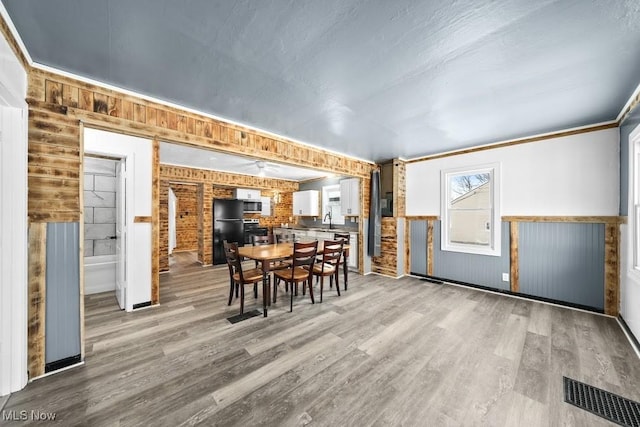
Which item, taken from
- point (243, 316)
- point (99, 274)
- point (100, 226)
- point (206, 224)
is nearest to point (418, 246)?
point (243, 316)

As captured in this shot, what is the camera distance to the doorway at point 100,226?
3.72 metres

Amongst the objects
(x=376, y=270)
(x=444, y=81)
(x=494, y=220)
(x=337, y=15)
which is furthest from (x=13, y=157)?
(x=494, y=220)

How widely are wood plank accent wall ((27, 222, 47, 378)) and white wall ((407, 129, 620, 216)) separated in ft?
17.6

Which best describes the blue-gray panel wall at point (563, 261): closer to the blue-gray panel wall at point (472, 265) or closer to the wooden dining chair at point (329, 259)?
the blue-gray panel wall at point (472, 265)

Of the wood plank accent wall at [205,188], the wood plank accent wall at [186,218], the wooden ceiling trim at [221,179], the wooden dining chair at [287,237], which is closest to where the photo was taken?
the wood plank accent wall at [205,188]

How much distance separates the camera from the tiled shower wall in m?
3.88

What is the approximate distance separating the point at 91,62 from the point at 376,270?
4991mm

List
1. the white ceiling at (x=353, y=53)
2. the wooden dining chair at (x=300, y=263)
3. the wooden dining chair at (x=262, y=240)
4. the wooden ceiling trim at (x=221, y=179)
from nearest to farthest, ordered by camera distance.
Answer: the white ceiling at (x=353, y=53)
the wooden dining chair at (x=300, y=263)
the wooden dining chair at (x=262, y=240)
the wooden ceiling trim at (x=221, y=179)

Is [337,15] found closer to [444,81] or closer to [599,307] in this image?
[444,81]

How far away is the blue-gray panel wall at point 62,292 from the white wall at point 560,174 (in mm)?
5247

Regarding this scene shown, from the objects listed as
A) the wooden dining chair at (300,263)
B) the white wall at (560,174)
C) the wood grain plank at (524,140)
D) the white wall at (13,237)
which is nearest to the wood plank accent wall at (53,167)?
the white wall at (13,237)

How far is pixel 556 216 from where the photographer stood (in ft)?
10.8

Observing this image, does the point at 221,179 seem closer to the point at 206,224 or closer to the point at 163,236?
the point at 206,224

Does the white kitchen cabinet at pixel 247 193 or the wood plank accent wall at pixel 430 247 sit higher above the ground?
the white kitchen cabinet at pixel 247 193
